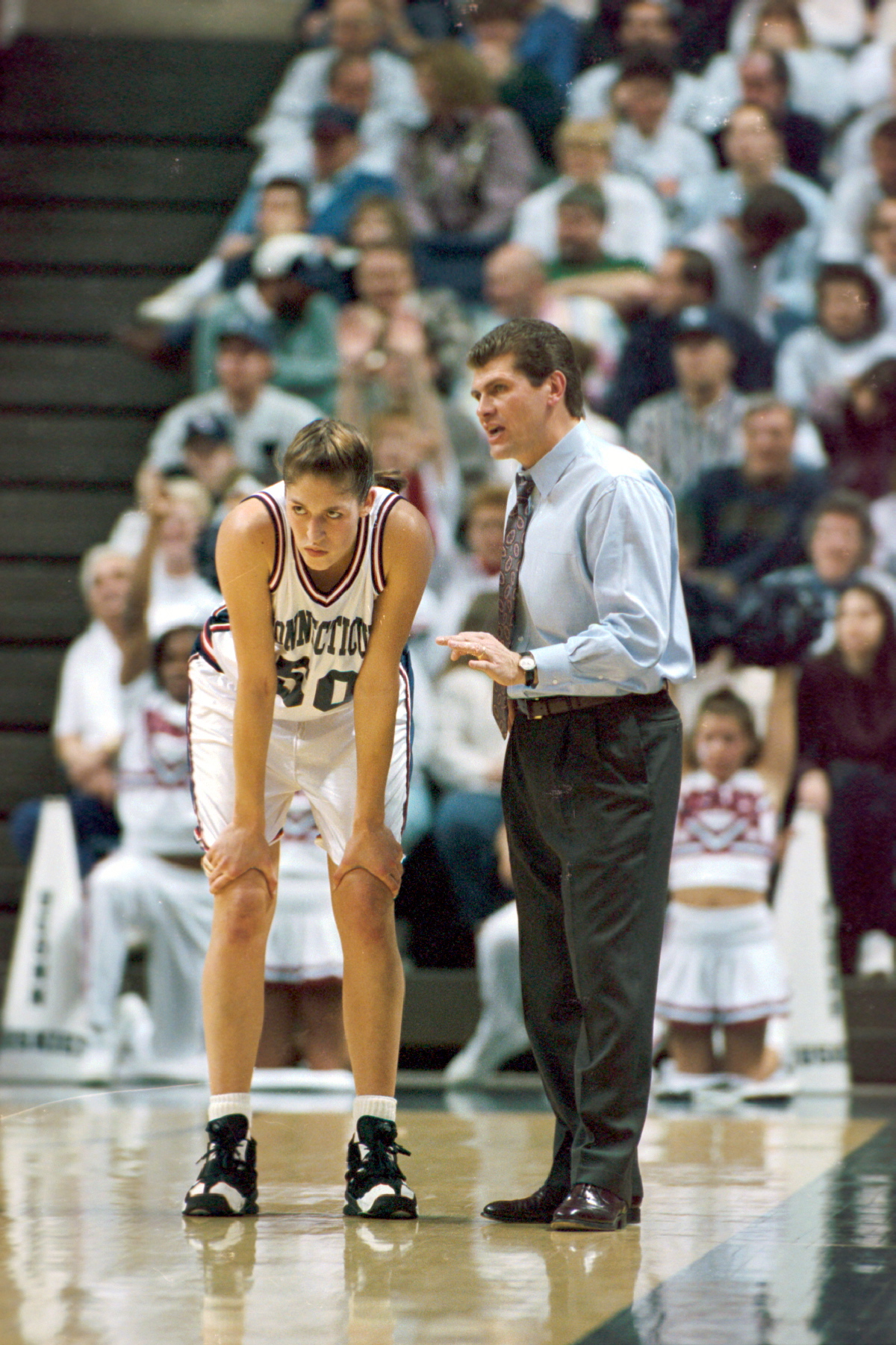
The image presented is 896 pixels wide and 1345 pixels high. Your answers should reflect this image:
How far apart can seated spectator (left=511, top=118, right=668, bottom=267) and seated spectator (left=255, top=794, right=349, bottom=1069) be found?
8.82 feet

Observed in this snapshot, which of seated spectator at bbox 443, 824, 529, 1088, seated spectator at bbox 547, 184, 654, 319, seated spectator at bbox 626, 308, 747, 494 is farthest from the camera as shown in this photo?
seated spectator at bbox 547, 184, 654, 319

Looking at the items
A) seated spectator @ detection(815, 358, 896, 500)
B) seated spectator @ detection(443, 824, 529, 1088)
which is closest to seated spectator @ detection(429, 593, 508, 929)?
seated spectator @ detection(443, 824, 529, 1088)

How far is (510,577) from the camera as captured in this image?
2895mm

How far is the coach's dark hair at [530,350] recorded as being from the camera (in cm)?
280

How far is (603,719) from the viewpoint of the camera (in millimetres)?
2777

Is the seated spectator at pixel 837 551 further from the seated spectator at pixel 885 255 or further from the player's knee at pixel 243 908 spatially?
the player's knee at pixel 243 908

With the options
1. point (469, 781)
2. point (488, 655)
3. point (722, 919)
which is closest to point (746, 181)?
point (469, 781)

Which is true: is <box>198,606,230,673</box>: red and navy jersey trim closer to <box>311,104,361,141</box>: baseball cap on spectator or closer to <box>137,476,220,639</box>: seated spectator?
<box>137,476,220,639</box>: seated spectator

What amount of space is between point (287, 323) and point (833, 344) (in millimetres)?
1950

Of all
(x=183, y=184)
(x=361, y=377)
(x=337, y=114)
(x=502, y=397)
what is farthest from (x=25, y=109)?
(x=502, y=397)

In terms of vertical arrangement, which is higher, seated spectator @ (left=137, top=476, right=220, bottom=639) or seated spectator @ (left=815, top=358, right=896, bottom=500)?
seated spectator @ (left=815, top=358, right=896, bottom=500)

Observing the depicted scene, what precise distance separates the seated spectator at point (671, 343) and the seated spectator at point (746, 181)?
399mm

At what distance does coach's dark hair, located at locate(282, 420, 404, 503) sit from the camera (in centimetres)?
271

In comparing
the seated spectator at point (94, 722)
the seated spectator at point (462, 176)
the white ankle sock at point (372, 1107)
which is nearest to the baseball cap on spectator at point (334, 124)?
the seated spectator at point (462, 176)
